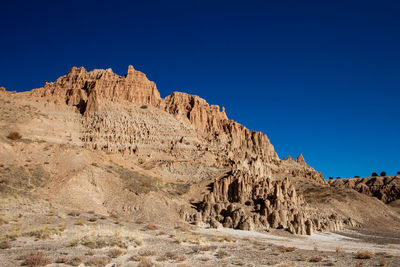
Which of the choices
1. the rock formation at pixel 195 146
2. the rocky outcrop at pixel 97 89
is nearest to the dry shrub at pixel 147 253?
the rock formation at pixel 195 146

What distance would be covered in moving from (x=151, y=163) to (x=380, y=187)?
88.2 meters

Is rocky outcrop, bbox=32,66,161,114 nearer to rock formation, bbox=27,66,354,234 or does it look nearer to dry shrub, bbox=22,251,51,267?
rock formation, bbox=27,66,354,234

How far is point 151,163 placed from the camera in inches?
2338

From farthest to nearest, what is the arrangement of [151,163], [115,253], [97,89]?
[97,89] → [151,163] → [115,253]

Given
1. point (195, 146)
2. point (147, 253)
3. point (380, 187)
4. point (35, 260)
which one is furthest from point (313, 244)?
point (380, 187)

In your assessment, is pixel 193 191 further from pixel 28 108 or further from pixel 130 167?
pixel 28 108

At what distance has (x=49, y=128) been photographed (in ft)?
211

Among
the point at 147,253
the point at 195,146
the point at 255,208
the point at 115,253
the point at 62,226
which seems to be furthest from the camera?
the point at 195,146

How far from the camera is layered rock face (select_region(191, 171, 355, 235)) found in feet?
108

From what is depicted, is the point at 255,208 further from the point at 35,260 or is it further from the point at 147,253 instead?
the point at 35,260

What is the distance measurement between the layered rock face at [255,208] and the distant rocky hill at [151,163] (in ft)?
0.48

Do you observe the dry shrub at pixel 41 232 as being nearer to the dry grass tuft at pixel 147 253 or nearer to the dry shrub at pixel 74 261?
the dry shrub at pixel 74 261

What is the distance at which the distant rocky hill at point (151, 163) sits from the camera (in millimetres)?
30109

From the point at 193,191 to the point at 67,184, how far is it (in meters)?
19.3
